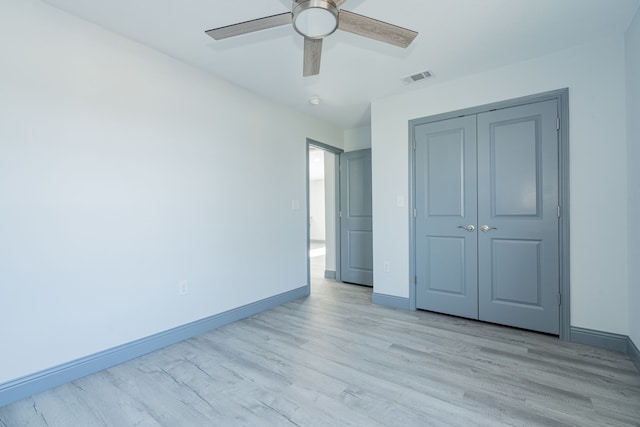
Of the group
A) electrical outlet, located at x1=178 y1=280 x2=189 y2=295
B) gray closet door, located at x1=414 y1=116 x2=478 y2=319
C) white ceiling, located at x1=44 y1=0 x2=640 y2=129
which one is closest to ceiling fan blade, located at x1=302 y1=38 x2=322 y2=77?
white ceiling, located at x1=44 y1=0 x2=640 y2=129

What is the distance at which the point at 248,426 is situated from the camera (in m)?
1.50

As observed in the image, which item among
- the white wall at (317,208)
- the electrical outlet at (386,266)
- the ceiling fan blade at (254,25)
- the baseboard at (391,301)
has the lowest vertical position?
the baseboard at (391,301)

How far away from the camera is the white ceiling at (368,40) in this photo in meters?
1.89

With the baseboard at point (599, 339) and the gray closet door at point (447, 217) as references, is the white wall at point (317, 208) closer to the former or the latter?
the gray closet door at point (447, 217)

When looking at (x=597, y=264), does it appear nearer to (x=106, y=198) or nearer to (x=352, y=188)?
(x=352, y=188)

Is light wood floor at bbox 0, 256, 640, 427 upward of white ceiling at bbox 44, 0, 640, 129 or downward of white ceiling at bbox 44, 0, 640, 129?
downward

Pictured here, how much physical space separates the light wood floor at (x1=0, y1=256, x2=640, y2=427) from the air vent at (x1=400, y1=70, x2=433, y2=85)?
242 cm

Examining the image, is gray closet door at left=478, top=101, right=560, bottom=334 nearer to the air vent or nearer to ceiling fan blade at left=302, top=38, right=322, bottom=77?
the air vent

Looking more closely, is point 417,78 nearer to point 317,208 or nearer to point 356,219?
point 356,219

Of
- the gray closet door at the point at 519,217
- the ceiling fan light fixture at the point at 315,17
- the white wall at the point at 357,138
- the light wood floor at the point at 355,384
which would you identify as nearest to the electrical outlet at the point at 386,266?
the light wood floor at the point at 355,384

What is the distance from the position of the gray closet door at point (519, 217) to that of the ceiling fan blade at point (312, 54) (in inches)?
71.0

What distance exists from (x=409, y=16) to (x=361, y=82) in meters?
1.00

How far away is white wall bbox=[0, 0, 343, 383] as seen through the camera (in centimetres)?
175

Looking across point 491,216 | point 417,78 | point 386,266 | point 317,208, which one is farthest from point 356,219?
point 317,208
